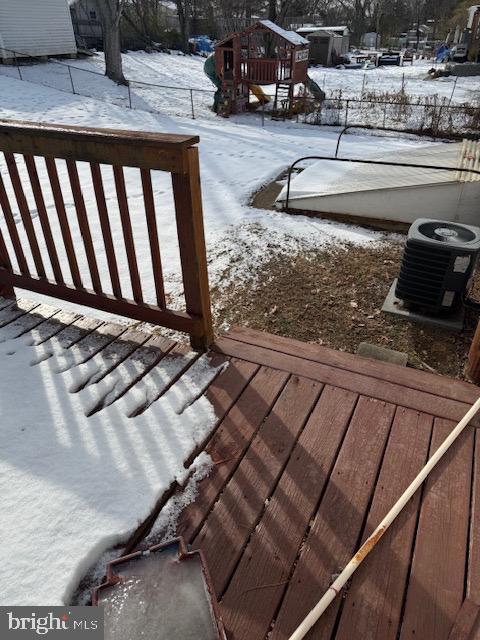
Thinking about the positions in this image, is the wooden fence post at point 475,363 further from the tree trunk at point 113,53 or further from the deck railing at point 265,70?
the tree trunk at point 113,53

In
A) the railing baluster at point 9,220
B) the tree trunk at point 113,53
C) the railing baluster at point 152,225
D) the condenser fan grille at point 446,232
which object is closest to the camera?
the railing baluster at point 152,225

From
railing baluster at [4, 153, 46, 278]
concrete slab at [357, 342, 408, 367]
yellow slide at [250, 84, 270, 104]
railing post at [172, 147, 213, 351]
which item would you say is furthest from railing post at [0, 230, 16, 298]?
yellow slide at [250, 84, 270, 104]

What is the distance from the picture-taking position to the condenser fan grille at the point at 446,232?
3329mm

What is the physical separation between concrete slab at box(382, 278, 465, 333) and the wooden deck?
57.7 inches

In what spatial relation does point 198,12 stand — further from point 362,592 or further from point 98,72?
point 362,592

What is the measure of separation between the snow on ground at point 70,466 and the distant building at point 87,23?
31099mm

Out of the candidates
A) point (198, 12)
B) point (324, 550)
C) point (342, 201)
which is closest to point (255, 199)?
point (342, 201)

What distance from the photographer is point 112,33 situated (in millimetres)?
15648

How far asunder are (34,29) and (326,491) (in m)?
23.9

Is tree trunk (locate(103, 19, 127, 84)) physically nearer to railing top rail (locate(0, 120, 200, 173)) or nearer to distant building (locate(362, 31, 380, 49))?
railing top rail (locate(0, 120, 200, 173))

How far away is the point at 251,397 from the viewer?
215 cm

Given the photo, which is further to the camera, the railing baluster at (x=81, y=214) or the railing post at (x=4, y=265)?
the railing post at (x=4, y=265)

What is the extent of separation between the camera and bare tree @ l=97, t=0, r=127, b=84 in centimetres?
1481

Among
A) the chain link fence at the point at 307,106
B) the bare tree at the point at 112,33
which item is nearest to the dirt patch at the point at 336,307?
the chain link fence at the point at 307,106
